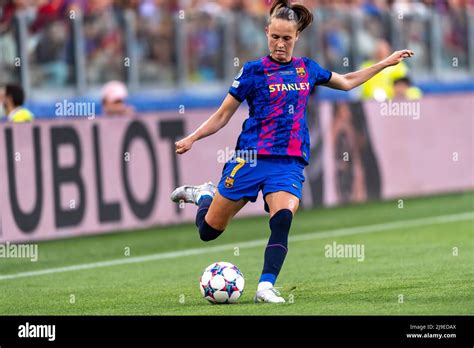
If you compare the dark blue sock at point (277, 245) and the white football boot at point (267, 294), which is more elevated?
the dark blue sock at point (277, 245)

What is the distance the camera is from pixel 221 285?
1068cm

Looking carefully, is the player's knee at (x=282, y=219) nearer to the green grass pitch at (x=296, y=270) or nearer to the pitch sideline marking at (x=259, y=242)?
the green grass pitch at (x=296, y=270)

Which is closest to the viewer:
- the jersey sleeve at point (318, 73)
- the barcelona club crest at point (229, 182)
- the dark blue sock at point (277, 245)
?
the dark blue sock at point (277, 245)

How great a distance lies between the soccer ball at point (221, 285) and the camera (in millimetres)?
10672

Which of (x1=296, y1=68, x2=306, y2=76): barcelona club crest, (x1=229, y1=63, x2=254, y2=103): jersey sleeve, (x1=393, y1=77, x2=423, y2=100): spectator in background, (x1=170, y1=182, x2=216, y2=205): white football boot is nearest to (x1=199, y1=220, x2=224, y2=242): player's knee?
(x1=170, y1=182, x2=216, y2=205): white football boot

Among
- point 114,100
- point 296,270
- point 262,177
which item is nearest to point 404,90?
point 114,100

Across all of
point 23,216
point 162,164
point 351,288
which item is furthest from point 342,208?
point 351,288

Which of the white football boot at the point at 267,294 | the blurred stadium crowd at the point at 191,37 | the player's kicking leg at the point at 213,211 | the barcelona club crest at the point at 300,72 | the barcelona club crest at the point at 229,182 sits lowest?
the white football boot at the point at 267,294

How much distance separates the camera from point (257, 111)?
11.0 metres

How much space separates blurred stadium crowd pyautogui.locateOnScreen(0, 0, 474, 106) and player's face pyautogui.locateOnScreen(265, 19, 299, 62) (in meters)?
7.68

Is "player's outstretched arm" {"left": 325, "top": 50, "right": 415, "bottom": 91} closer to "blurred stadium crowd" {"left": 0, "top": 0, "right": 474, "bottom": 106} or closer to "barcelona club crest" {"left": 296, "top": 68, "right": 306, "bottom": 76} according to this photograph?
"barcelona club crest" {"left": 296, "top": 68, "right": 306, "bottom": 76}

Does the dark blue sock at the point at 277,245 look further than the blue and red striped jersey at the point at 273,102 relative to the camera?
No

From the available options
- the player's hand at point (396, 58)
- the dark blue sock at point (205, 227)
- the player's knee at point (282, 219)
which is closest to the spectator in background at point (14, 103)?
the dark blue sock at point (205, 227)

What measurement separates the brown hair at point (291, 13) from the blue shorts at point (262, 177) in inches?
42.6
